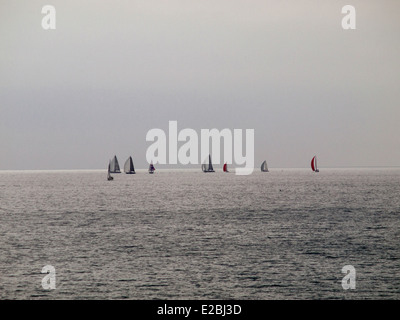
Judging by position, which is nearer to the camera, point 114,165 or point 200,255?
point 200,255

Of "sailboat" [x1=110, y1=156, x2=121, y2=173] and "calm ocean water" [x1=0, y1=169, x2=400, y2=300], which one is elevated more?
"sailboat" [x1=110, y1=156, x2=121, y2=173]

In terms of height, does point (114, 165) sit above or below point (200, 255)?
above

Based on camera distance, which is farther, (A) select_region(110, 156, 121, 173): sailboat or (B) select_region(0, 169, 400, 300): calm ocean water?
(A) select_region(110, 156, 121, 173): sailboat

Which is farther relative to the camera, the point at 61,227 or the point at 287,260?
the point at 61,227

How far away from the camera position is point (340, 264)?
126 feet

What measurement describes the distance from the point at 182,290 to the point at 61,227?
3546 centimetres

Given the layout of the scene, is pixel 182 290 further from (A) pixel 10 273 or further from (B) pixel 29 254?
(B) pixel 29 254

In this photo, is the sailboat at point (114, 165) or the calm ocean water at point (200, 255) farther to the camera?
the sailboat at point (114, 165)

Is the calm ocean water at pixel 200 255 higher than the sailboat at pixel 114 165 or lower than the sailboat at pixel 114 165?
lower

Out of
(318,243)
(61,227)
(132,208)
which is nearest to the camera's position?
(318,243)
